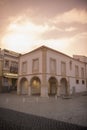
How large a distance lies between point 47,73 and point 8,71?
740 centimetres

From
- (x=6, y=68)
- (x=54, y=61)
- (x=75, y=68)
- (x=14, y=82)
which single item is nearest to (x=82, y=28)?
(x=54, y=61)

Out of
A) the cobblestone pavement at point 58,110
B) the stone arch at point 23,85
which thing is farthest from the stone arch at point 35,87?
the cobblestone pavement at point 58,110

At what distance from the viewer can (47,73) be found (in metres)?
12.9

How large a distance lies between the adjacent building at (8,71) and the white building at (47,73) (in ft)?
8.90

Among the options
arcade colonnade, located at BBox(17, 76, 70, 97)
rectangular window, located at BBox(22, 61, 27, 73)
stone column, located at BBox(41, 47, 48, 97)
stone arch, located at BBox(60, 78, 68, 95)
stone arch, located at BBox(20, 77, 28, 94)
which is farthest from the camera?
stone arch, located at BBox(20, 77, 28, 94)

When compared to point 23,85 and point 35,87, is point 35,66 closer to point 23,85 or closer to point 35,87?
point 35,87

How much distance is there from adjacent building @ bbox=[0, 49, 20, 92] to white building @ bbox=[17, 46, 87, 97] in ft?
8.90

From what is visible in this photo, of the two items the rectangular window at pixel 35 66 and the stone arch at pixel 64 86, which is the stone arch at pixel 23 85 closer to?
the rectangular window at pixel 35 66

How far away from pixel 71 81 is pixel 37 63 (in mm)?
5405

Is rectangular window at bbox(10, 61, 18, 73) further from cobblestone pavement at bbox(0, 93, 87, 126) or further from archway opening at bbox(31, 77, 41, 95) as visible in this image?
cobblestone pavement at bbox(0, 93, 87, 126)

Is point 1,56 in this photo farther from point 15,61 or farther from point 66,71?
point 66,71

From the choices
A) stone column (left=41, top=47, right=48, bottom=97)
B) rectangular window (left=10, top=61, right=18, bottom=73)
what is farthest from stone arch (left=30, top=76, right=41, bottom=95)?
rectangular window (left=10, top=61, right=18, bottom=73)

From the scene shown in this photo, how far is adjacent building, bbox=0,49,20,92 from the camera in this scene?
57.9 feet

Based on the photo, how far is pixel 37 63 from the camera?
1359 cm
